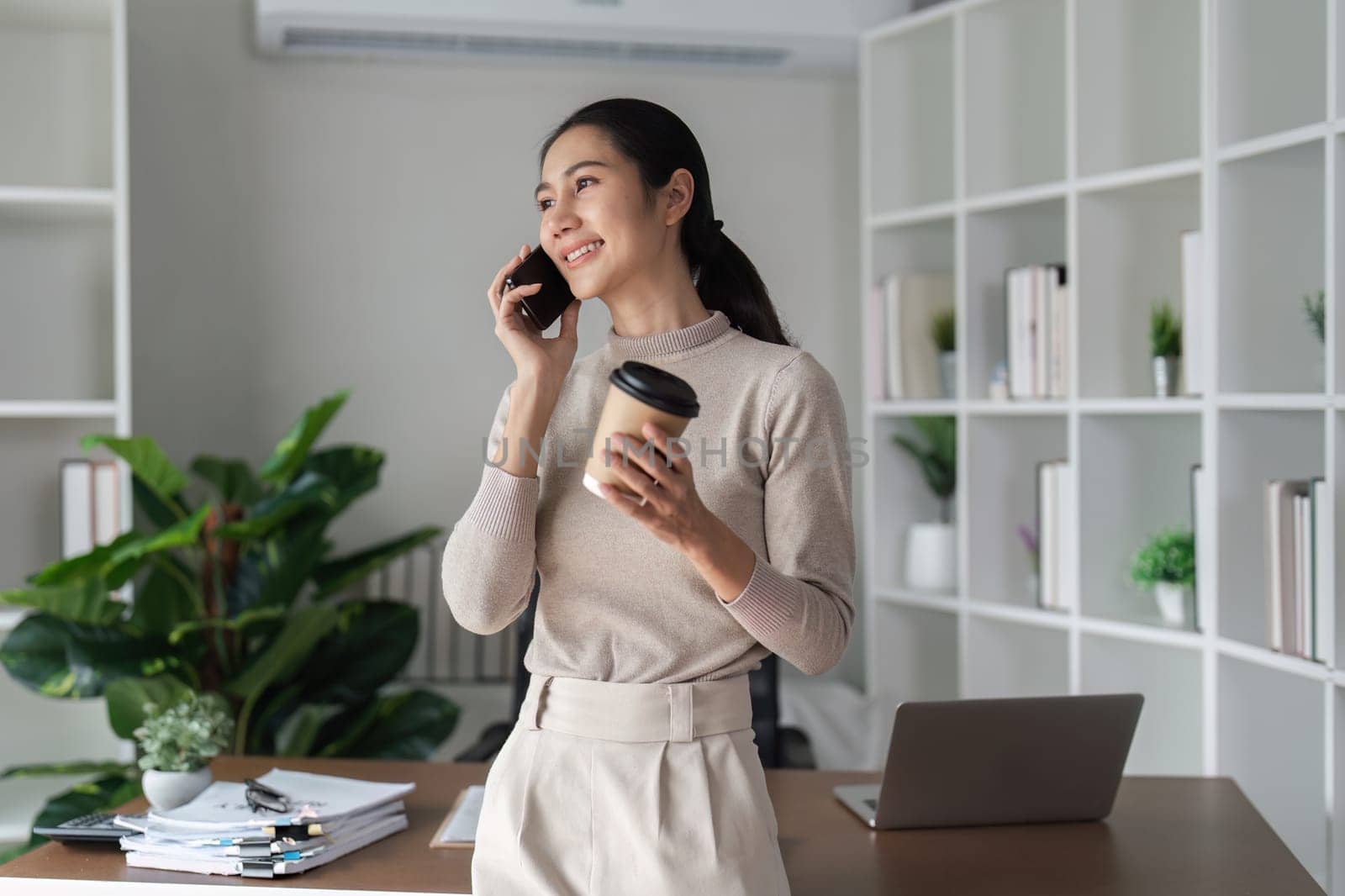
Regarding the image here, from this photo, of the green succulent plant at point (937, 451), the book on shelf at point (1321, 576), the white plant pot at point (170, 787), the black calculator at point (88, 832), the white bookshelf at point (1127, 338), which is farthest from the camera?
the green succulent plant at point (937, 451)

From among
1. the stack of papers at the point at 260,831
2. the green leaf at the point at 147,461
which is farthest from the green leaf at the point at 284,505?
the stack of papers at the point at 260,831

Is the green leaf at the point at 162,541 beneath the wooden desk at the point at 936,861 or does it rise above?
above

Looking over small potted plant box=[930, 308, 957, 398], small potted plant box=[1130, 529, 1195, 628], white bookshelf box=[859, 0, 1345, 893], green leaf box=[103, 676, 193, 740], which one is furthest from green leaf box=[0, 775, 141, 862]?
small potted plant box=[1130, 529, 1195, 628]

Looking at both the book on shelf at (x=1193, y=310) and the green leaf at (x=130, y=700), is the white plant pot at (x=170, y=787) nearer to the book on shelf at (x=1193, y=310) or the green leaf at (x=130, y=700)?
the green leaf at (x=130, y=700)

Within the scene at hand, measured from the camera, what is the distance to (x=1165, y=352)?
2.70 m

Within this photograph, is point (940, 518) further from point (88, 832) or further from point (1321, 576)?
Result: point (88, 832)

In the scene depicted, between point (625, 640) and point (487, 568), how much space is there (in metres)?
0.15

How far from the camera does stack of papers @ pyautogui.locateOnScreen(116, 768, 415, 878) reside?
158 cm

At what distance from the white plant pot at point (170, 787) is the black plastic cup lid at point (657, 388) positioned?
1.12 meters

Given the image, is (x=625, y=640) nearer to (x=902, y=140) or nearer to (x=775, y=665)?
(x=775, y=665)

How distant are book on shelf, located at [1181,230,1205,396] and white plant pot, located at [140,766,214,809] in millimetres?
1948

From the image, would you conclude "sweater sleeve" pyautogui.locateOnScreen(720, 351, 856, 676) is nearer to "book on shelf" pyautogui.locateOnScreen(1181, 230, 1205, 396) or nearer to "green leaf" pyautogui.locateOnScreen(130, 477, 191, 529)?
"book on shelf" pyautogui.locateOnScreen(1181, 230, 1205, 396)

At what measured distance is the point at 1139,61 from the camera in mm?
2850

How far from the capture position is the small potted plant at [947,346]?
3.21m
